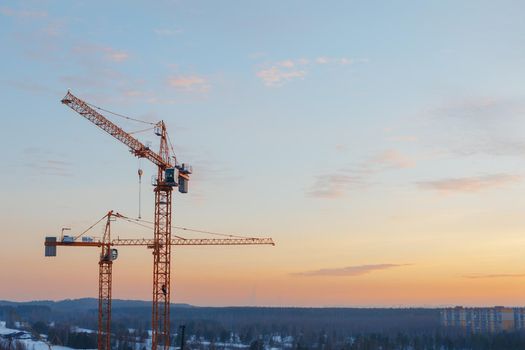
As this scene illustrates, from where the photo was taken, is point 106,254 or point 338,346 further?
point 338,346

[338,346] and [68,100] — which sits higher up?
[68,100]

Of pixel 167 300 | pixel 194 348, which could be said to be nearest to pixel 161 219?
pixel 167 300

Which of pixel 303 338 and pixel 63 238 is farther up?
pixel 63 238

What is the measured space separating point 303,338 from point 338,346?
3613 centimetres

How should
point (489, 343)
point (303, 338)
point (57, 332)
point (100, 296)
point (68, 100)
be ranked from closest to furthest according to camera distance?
point (68, 100) → point (100, 296) → point (489, 343) → point (57, 332) → point (303, 338)

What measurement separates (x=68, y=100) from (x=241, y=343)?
124 m

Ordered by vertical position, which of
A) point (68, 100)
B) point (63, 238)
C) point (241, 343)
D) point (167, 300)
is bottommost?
point (241, 343)

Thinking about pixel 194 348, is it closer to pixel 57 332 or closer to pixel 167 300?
pixel 57 332

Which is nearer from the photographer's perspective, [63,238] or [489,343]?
[63,238]

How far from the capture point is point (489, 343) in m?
146

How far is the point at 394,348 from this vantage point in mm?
148625

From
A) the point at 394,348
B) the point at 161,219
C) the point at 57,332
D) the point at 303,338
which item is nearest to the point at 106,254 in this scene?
the point at 161,219

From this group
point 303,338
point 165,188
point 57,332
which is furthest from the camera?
point 303,338

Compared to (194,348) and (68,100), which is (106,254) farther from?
(194,348)
